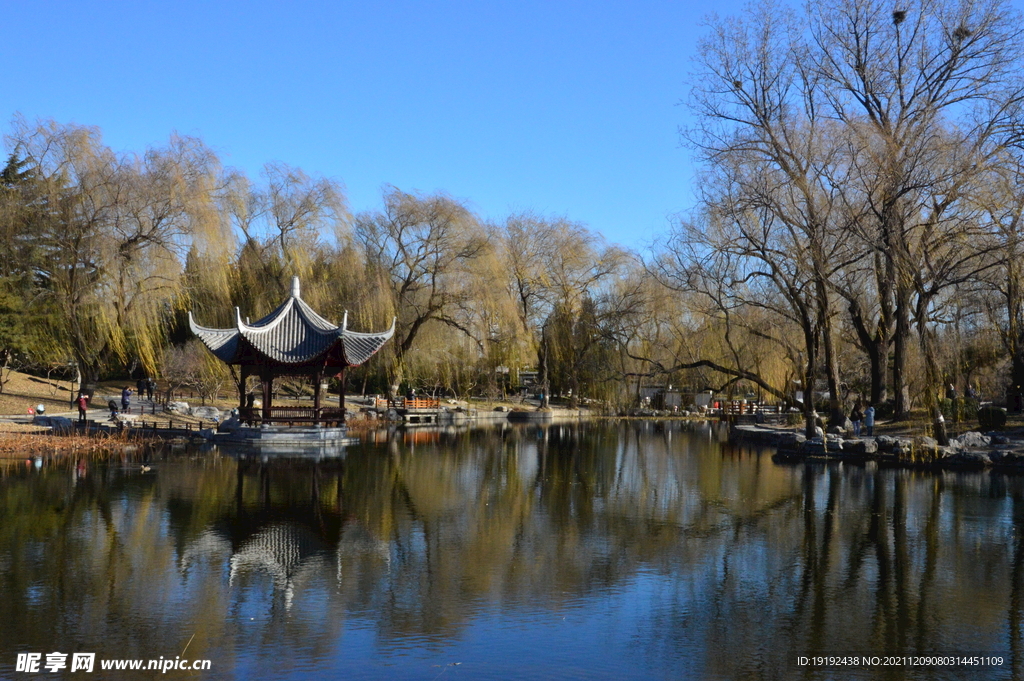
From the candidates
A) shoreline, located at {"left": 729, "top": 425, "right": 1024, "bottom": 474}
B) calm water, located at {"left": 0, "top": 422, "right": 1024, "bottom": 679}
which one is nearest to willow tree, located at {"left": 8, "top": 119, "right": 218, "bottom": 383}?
calm water, located at {"left": 0, "top": 422, "right": 1024, "bottom": 679}

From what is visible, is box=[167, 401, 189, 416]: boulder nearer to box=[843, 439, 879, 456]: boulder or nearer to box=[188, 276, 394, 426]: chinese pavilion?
box=[188, 276, 394, 426]: chinese pavilion

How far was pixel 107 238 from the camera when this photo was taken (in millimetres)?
25250

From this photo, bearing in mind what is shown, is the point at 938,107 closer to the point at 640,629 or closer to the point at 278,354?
the point at 278,354

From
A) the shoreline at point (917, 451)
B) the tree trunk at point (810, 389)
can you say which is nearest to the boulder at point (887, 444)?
the shoreline at point (917, 451)

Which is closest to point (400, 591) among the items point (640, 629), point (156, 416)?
point (640, 629)

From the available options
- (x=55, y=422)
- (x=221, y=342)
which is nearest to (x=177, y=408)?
(x=55, y=422)

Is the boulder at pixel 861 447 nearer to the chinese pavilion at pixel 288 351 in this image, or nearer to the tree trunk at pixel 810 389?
the tree trunk at pixel 810 389

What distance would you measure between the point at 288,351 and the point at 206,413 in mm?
7268

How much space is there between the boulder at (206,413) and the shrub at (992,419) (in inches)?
858

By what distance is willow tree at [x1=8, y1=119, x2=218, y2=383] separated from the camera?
993 inches

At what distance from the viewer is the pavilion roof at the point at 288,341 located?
75.0 ft

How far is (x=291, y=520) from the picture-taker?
11.2m

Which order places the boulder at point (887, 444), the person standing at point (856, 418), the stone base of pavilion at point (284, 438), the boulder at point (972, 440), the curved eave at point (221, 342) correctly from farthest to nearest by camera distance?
the person standing at point (856, 418) < the curved eave at point (221, 342) < the stone base of pavilion at point (284, 438) < the boulder at point (887, 444) < the boulder at point (972, 440)

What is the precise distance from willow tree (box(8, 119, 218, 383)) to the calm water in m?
11.4
